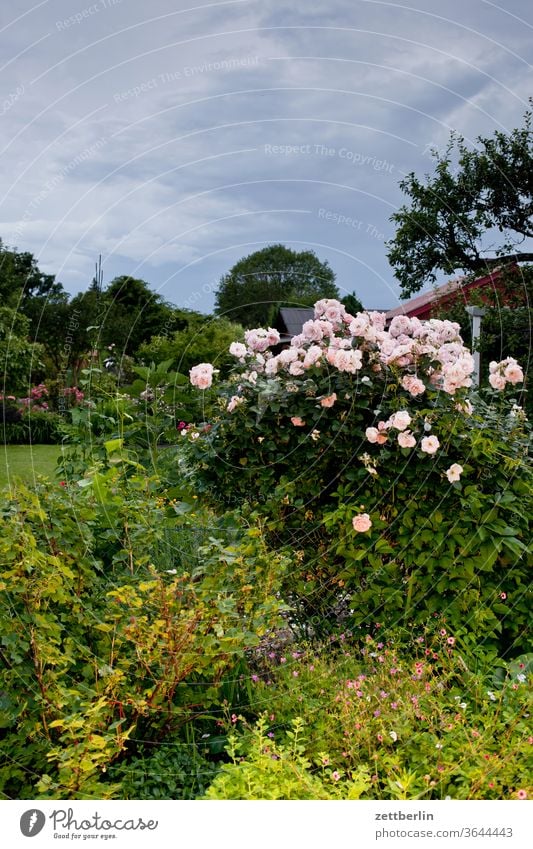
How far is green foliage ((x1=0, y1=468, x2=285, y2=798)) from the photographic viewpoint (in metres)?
2.49

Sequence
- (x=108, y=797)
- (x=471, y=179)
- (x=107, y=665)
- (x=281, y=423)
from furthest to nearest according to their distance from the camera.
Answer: (x=471, y=179) < (x=281, y=423) < (x=107, y=665) < (x=108, y=797)

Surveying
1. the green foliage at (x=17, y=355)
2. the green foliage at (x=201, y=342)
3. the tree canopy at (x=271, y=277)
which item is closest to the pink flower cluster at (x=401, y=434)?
the tree canopy at (x=271, y=277)

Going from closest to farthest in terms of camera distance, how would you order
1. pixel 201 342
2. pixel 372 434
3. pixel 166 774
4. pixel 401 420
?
pixel 166 774
pixel 401 420
pixel 372 434
pixel 201 342

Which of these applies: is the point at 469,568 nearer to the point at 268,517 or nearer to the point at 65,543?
the point at 268,517

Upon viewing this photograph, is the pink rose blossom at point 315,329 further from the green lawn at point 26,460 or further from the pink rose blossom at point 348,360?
the green lawn at point 26,460

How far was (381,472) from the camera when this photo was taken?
378cm

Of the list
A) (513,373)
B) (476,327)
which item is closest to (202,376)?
(513,373)

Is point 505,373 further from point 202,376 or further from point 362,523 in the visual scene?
point 202,376

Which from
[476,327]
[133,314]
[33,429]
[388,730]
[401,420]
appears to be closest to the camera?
[388,730]

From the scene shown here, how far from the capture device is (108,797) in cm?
243

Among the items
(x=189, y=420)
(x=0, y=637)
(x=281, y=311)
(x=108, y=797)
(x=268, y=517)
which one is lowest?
(x=108, y=797)

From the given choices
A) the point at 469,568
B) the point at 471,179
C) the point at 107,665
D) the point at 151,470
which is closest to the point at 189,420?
the point at 151,470

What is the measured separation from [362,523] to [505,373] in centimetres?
121

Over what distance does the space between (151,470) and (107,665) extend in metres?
2.92
